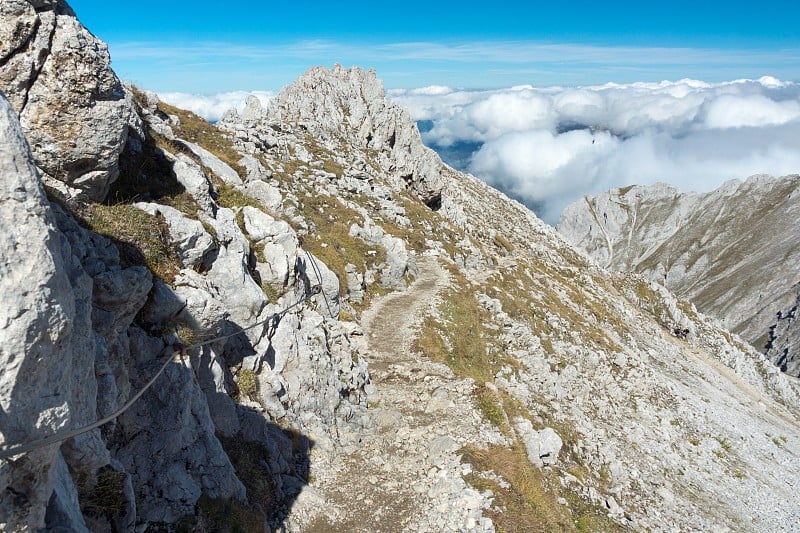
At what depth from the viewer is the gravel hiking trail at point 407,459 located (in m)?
14.3

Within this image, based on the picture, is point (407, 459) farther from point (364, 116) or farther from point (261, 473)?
point (364, 116)

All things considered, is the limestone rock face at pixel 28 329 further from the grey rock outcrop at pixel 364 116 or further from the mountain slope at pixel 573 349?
the grey rock outcrop at pixel 364 116

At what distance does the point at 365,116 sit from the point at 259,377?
263ft

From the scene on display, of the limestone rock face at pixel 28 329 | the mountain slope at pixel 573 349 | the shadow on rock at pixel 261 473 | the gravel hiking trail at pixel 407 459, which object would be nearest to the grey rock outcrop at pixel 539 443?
the mountain slope at pixel 573 349

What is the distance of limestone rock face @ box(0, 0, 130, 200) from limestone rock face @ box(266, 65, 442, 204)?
67972 mm

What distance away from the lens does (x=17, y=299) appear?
4.84 metres

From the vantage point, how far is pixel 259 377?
1655 centimetres

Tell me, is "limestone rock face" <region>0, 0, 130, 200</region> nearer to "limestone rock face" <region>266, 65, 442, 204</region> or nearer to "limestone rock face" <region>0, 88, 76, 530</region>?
"limestone rock face" <region>0, 88, 76, 530</region>

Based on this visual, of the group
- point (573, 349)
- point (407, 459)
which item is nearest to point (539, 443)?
point (407, 459)

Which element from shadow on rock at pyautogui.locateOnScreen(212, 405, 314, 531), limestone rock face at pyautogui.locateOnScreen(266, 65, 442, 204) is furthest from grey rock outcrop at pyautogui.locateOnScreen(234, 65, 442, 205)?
shadow on rock at pyautogui.locateOnScreen(212, 405, 314, 531)

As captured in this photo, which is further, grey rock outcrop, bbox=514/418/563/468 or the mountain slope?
the mountain slope

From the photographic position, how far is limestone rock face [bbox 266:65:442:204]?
8350cm

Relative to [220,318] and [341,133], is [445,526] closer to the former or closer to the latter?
[220,318]

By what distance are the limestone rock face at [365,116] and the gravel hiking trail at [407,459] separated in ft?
196
